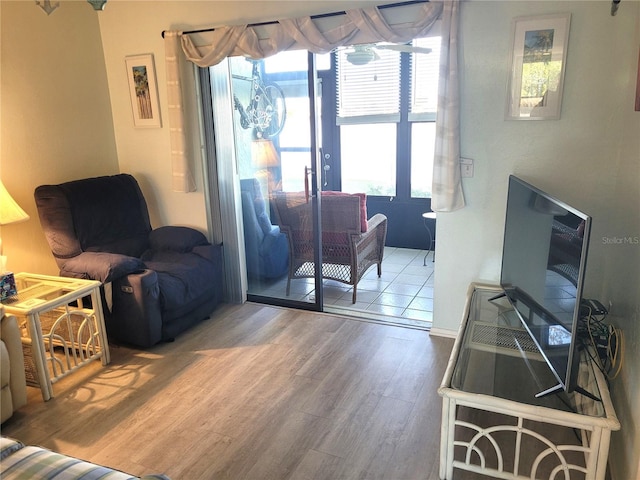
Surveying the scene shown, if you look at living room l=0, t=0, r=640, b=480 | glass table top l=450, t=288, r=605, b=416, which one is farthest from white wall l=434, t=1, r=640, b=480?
glass table top l=450, t=288, r=605, b=416

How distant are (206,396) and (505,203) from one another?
210 cm

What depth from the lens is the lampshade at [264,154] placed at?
3629 millimetres

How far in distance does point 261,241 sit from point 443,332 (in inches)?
65.6

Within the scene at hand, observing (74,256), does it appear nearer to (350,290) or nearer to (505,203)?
(350,290)

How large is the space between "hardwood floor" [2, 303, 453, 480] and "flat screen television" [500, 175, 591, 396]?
26.9 inches

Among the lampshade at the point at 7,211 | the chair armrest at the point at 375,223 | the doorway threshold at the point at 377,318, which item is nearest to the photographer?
the lampshade at the point at 7,211

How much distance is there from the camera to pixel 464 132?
2.82m

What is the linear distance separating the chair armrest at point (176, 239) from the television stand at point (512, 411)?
216 centimetres

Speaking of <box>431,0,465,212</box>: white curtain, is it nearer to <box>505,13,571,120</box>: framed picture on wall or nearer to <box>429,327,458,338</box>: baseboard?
<box>505,13,571,120</box>: framed picture on wall

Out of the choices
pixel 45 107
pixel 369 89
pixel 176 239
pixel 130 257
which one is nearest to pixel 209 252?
pixel 176 239

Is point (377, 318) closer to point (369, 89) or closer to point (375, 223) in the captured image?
point (375, 223)

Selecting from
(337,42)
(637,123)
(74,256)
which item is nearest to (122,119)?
(74,256)

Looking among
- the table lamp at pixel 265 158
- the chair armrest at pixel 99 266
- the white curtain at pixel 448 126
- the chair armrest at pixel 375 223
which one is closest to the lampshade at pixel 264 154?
the table lamp at pixel 265 158

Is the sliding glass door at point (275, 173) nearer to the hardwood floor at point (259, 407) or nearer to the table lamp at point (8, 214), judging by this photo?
the hardwood floor at point (259, 407)
